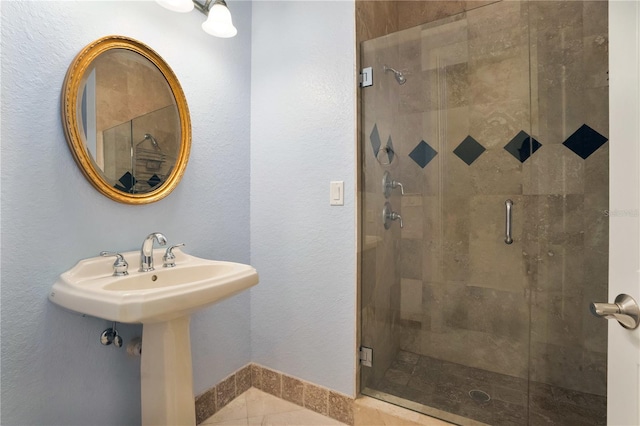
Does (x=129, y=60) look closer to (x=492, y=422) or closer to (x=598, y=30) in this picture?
(x=598, y=30)

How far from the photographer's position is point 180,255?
137 cm

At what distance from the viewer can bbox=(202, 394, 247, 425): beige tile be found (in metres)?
1.49

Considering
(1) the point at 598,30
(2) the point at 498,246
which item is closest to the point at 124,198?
(2) the point at 498,246

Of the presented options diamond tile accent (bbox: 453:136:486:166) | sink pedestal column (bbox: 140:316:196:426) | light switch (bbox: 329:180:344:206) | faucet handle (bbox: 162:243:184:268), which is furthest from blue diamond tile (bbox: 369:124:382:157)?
sink pedestal column (bbox: 140:316:196:426)

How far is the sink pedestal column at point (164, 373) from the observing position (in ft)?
3.54

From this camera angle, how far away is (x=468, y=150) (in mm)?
1688

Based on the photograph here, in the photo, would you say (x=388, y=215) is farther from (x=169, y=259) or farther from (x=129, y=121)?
(x=129, y=121)

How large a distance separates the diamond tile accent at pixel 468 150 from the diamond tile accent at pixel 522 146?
15 cm

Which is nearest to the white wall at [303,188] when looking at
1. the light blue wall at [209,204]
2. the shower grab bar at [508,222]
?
the light blue wall at [209,204]

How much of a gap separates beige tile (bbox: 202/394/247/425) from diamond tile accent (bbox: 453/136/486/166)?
1.76 meters

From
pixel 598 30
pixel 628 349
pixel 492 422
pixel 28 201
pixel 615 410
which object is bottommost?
pixel 492 422

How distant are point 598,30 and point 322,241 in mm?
1567

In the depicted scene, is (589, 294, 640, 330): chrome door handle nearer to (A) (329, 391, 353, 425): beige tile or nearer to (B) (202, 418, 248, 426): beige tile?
(A) (329, 391, 353, 425): beige tile

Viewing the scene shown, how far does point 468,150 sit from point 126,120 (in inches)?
65.2
